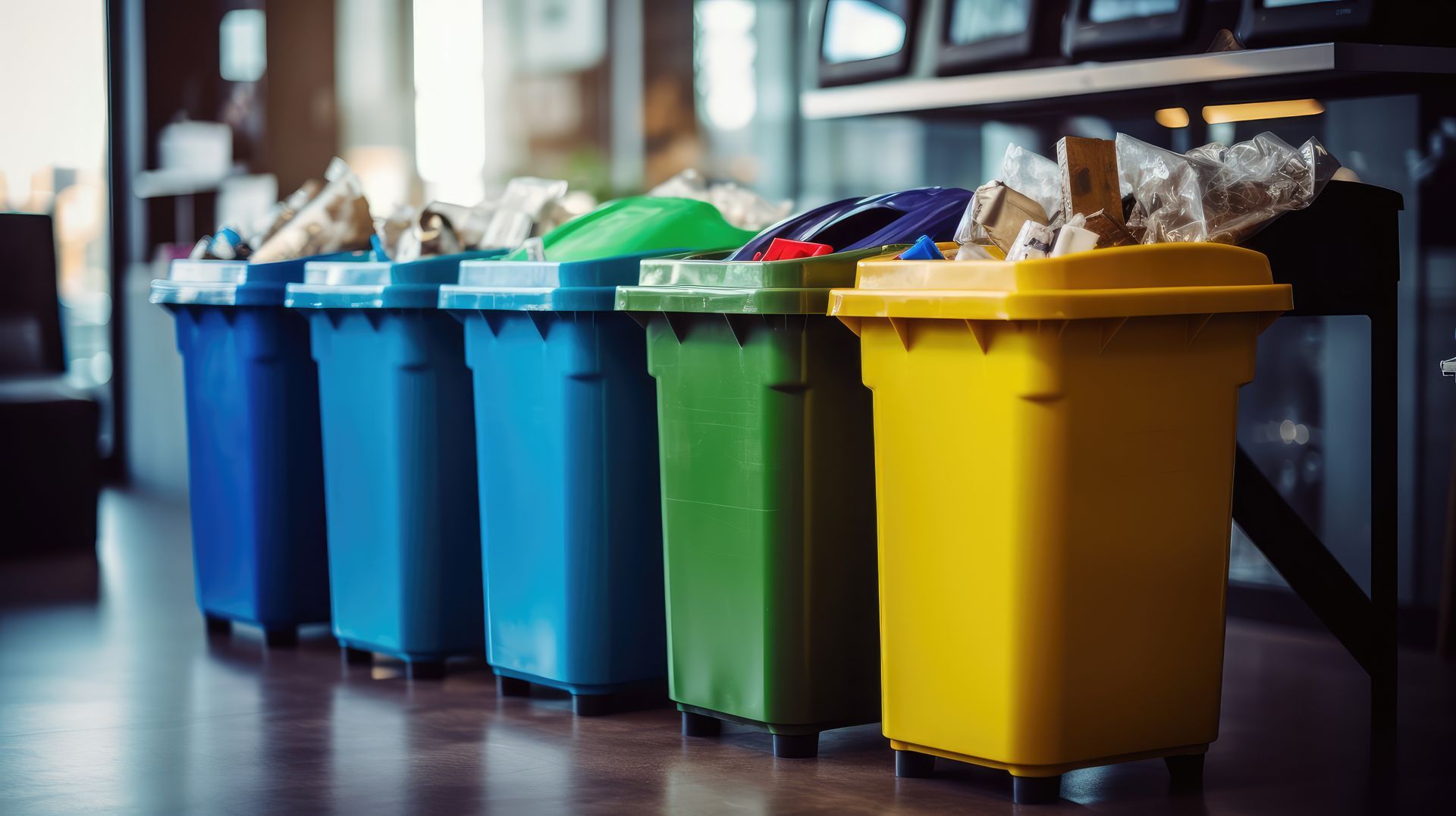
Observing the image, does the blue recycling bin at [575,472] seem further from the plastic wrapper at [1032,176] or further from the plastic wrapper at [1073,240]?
the plastic wrapper at [1073,240]

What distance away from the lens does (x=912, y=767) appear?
2.79 m

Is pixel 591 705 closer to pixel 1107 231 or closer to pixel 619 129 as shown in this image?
pixel 1107 231

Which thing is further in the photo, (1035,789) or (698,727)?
(698,727)

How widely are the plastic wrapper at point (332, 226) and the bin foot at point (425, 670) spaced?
3.79 feet

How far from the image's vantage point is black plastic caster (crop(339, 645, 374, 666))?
12.7 ft

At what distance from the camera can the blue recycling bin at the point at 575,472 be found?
3.21 meters

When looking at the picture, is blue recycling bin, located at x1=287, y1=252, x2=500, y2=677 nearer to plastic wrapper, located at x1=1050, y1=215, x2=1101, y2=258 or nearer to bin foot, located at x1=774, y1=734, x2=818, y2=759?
bin foot, located at x1=774, y1=734, x2=818, y2=759

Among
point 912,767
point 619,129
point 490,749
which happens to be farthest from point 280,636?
point 619,129

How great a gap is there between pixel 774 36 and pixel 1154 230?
3267mm

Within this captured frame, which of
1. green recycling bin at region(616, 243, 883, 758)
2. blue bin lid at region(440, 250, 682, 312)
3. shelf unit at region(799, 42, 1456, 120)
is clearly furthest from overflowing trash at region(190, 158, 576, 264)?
green recycling bin at region(616, 243, 883, 758)

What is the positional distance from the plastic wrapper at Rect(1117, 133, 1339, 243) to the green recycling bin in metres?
0.53

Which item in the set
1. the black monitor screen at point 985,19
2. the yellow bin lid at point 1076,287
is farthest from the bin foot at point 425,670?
the black monitor screen at point 985,19

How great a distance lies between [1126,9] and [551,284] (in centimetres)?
153

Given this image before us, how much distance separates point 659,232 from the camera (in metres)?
3.37
